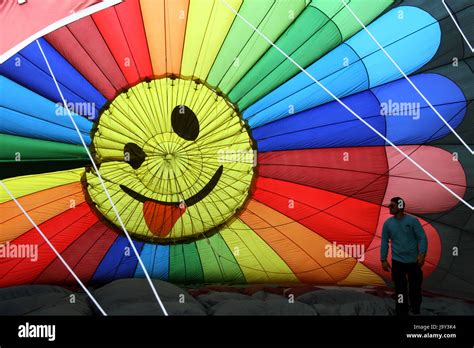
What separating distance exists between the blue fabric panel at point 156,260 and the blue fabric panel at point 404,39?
142 centimetres

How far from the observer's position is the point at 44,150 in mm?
3188

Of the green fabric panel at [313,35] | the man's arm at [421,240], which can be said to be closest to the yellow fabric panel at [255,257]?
the man's arm at [421,240]

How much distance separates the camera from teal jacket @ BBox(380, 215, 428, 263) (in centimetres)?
299

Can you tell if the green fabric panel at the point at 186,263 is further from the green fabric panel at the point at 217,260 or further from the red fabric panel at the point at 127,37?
the red fabric panel at the point at 127,37

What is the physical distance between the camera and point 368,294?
123 inches

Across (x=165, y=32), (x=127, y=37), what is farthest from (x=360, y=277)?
(x=127, y=37)

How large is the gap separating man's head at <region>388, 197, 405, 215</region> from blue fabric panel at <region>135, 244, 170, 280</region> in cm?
114

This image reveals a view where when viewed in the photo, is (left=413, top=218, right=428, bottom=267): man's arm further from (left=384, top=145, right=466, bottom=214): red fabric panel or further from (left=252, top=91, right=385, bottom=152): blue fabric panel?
(left=252, top=91, right=385, bottom=152): blue fabric panel

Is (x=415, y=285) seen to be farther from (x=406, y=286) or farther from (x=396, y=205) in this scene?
(x=396, y=205)

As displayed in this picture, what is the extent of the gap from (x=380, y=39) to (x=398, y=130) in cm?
45

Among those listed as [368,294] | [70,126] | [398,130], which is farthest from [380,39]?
[70,126]

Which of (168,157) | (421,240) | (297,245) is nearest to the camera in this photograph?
(421,240)

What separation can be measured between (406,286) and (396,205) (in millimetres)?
385

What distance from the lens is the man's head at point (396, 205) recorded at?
311 centimetres
